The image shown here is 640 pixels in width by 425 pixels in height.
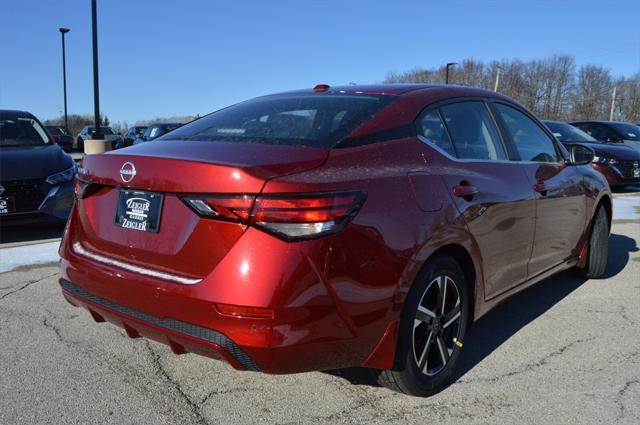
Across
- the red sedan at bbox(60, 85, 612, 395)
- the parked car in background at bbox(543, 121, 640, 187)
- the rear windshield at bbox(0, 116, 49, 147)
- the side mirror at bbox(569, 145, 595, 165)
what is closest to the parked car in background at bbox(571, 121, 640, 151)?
the parked car in background at bbox(543, 121, 640, 187)

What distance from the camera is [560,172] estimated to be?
4.28 meters

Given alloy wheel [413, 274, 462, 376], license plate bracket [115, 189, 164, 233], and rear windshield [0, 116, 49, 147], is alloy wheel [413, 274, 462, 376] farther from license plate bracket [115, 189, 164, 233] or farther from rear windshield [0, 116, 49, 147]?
rear windshield [0, 116, 49, 147]

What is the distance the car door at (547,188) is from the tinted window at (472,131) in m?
0.17

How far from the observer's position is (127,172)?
8.61ft

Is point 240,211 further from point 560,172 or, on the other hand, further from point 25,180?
point 25,180

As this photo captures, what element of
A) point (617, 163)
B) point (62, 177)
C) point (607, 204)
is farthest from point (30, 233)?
point (617, 163)

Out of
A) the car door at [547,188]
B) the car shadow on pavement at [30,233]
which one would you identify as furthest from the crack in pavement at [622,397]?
the car shadow on pavement at [30,233]

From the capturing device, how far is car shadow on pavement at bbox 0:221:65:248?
22.4 feet

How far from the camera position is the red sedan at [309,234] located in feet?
7.42

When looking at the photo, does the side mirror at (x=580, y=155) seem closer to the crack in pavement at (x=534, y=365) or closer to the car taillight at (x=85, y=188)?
the crack in pavement at (x=534, y=365)

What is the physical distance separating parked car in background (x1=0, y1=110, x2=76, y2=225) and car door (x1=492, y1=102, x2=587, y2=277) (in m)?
5.07

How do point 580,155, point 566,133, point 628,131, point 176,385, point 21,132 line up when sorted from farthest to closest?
point 628,131
point 566,133
point 21,132
point 580,155
point 176,385

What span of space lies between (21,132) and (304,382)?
664 centimetres

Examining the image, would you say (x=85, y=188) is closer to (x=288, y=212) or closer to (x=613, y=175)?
(x=288, y=212)
